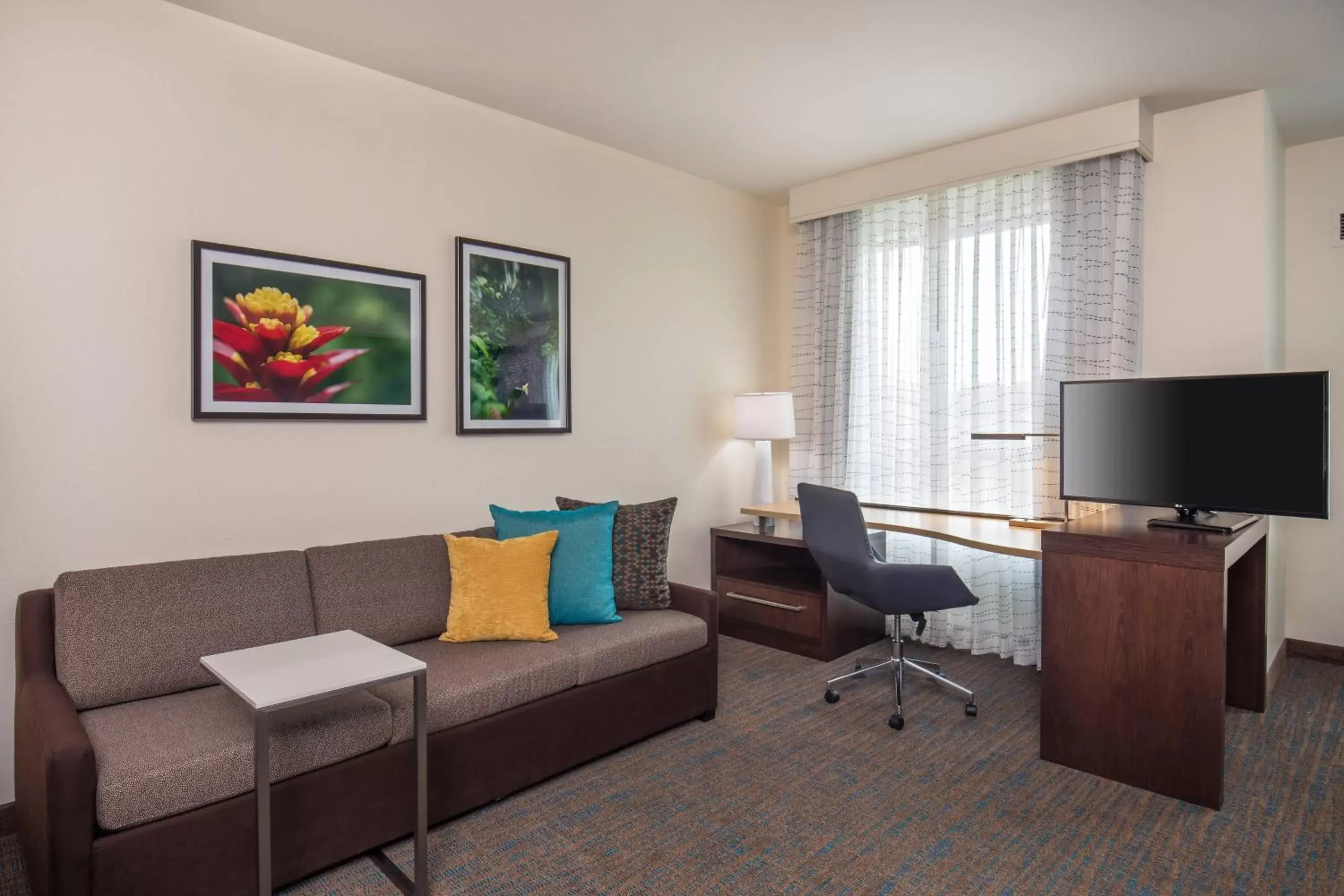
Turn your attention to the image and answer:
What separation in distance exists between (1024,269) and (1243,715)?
225 centimetres

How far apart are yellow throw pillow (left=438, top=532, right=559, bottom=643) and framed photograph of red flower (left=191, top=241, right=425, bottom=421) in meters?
0.72

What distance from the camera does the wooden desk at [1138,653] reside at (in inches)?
96.5

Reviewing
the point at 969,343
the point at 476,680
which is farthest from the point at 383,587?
the point at 969,343

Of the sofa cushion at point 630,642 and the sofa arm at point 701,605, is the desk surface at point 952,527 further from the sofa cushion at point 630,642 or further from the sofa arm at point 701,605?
the sofa cushion at point 630,642

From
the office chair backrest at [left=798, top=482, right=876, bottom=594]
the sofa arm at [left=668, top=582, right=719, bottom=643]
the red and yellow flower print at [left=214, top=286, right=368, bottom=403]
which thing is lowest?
the sofa arm at [left=668, top=582, right=719, bottom=643]

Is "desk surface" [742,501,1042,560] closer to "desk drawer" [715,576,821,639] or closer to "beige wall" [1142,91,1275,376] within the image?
"desk drawer" [715,576,821,639]

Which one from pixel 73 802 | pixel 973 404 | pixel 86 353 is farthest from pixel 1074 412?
pixel 86 353

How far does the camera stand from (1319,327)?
12.5ft

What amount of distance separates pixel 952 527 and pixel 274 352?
9.89ft

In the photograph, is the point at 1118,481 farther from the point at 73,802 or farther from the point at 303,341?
the point at 73,802

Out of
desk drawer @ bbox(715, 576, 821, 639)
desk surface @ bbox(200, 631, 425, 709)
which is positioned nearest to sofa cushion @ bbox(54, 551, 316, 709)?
desk surface @ bbox(200, 631, 425, 709)

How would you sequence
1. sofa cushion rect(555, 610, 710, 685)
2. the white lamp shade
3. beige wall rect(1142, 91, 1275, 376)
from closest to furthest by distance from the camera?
1. sofa cushion rect(555, 610, 710, 685)
2. beige wall rect(1142, 91, 1275, 376)
3. the white lamp shade

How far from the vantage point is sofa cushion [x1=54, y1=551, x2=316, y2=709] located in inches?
84.4

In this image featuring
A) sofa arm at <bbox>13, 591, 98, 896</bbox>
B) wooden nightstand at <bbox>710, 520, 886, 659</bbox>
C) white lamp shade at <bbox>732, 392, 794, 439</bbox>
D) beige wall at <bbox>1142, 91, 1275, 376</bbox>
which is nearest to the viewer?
sofa arm at <bbox>13, 591, 98, 896</bbox>
